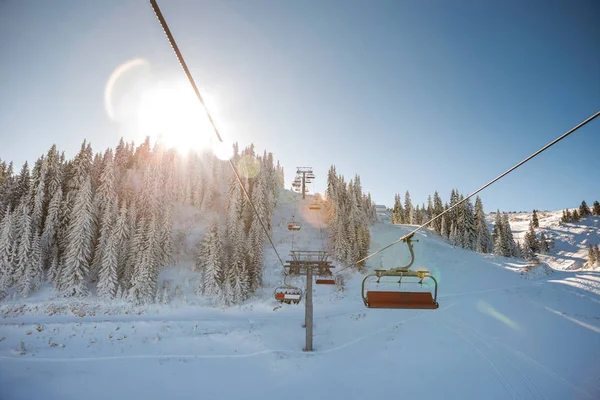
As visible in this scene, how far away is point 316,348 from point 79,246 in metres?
32.3

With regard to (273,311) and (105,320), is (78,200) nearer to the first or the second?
(105,320)

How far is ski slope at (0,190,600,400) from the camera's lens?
18781 mm

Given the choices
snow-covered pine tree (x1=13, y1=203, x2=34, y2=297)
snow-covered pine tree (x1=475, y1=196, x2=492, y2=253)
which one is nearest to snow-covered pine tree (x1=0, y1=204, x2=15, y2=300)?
snow-covered pine tree (x1=13, y1=203, x2=34, y2=297)

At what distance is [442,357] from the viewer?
2344 cm

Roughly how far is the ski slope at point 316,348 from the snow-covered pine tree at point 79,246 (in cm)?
288

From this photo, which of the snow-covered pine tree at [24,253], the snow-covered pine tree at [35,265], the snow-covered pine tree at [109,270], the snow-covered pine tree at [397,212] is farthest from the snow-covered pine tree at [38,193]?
the snow-covered pine tree at [397,212]

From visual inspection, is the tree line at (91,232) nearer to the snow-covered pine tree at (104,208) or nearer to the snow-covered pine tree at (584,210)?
the snow-covered pine tree at (104,208)

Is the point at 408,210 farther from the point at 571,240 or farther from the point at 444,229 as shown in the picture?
the point at 571,240

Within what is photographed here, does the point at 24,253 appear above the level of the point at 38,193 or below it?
below

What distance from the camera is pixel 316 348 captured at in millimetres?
25016

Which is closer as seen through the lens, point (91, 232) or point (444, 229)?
point (91, 232)

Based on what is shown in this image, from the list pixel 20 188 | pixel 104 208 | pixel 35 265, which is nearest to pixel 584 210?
pixel 104 208

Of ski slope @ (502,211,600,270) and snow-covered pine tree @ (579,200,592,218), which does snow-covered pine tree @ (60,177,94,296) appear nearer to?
ski slope @ (502,211,600,270)

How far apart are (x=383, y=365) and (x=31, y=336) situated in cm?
2979
